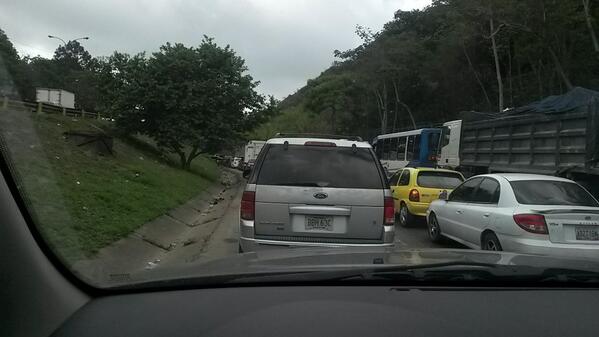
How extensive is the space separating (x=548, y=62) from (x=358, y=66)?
21.9 meters

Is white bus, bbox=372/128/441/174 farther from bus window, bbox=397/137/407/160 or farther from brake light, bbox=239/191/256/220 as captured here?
brake light, bbox=239/191/256/220

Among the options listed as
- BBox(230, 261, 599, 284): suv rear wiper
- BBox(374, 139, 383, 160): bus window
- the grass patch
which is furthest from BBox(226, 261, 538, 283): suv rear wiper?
BBox(374, 139, 383, 160): bus window

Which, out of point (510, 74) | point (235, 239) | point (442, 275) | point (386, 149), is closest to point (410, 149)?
point (386, 149)

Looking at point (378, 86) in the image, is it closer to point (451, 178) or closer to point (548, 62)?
point (548, 62)

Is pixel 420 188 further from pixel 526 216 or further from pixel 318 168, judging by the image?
pixel 318 168

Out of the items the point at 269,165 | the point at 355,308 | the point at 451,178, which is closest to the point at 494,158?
the point at 451,178

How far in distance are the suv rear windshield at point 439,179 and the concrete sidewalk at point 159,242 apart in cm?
481

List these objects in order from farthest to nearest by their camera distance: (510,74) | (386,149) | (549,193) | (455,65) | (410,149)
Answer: (455,65) → (510,74) → (386,149) → (410,149) → (549,193)

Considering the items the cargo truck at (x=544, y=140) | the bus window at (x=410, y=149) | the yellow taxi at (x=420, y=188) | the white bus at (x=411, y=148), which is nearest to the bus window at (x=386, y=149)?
the white bus at (x=411, y=148)

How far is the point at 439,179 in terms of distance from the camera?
13.6m

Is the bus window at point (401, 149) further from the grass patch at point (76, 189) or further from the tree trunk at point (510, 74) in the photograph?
the tree trunk at point (510, 74)

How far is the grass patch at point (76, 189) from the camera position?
129 inches

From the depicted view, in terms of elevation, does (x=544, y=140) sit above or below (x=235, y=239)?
above

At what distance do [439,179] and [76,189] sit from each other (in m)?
7.77
